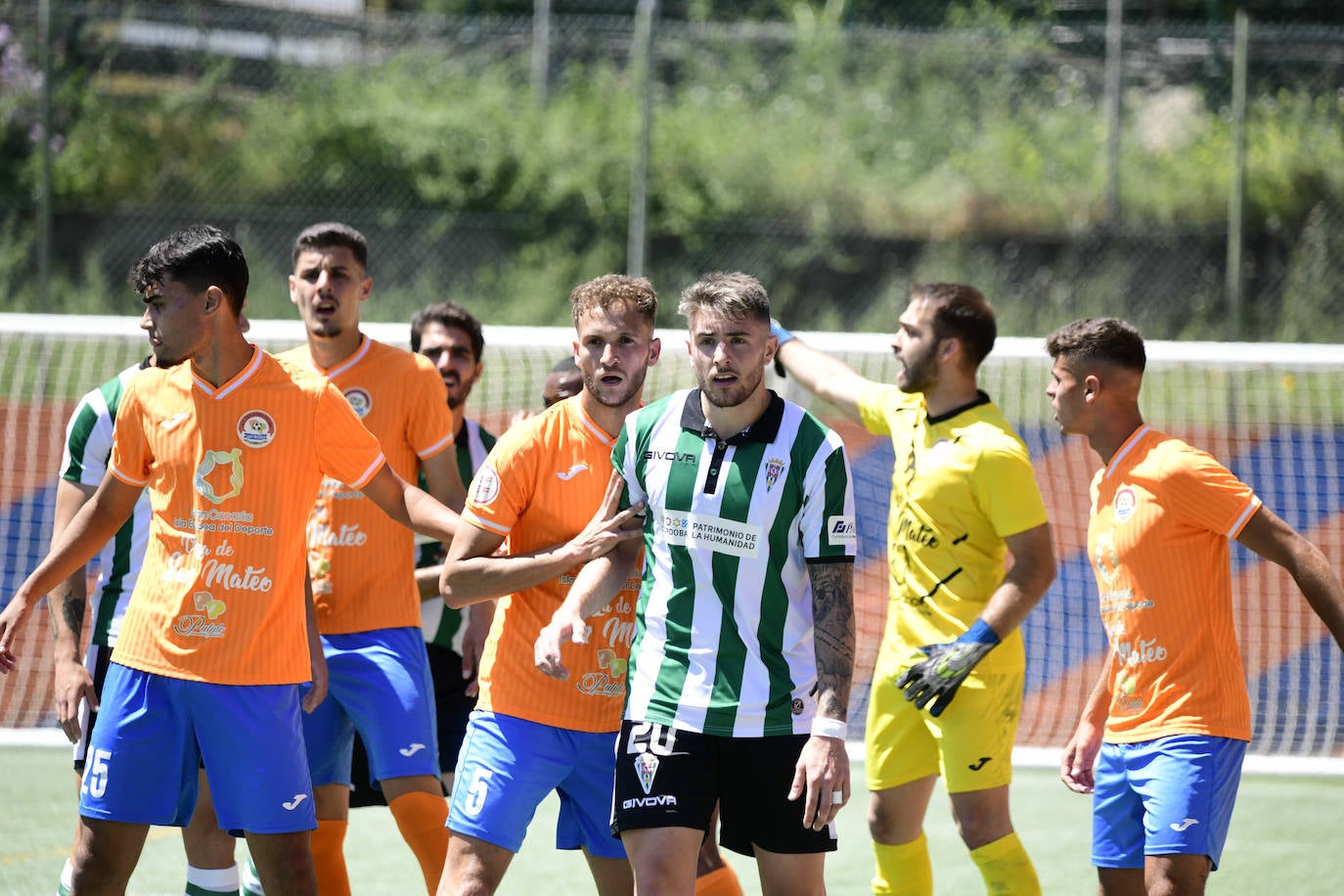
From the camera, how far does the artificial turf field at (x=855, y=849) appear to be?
5.99 m

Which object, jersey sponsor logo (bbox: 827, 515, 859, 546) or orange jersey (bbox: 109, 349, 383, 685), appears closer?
jersey sponsor logo (bbox: 827, 515, 859, 546)

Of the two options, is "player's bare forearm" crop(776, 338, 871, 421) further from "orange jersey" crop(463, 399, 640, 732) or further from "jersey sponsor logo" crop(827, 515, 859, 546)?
"jersey sponsor logo" crop(827, 515, 859, 546)

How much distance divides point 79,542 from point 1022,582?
2702 millimetres

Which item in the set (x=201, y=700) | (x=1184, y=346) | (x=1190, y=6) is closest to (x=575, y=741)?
(x=201, y=700)

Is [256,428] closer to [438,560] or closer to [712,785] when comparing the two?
[712,785]

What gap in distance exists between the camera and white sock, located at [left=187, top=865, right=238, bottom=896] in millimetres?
4809

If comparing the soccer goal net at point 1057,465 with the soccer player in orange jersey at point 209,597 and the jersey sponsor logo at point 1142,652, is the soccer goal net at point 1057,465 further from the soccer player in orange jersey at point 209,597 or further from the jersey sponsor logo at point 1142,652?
the soccer player in orange jersey at point 209,597

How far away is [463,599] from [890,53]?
13.4 metres

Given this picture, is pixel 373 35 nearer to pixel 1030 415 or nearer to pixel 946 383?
pixel 1030 415

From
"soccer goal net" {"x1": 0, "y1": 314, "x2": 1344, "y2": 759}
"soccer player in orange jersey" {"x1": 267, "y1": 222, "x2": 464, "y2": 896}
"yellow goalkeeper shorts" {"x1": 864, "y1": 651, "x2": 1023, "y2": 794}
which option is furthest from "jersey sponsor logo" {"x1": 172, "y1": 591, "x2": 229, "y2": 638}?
"soccer goal net" {"x1": 0, "y1": 314, "x2": 1344, "y2": 759}

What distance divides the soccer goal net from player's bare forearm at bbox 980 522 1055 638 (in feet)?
11.4

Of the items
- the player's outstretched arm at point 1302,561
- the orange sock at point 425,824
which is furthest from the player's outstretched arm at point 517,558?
the player's outstretched arm at point 1302,561

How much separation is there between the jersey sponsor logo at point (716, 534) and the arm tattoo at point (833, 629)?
0.53 ft

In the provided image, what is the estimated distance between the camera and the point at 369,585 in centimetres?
489
